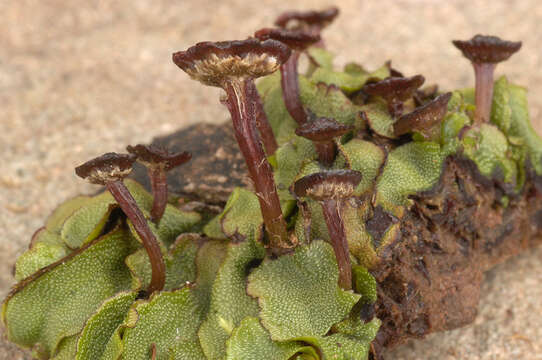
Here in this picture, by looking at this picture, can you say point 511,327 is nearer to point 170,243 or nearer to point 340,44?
point 170,243

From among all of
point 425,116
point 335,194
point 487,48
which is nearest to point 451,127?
point 425,116

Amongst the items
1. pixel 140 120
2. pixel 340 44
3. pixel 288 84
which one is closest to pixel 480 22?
pixel 340 44

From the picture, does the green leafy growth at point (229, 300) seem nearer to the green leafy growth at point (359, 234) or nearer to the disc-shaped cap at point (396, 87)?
the green leafy growth at point (359, 234)

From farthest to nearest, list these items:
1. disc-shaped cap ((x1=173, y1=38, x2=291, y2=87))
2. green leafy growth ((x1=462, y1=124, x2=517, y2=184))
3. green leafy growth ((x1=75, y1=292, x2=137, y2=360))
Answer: green leafy growth ((x1=462, y1=124, x2=517, y2=184)) → green leafy growth ((x1=75, y1=292, x2=137, y2=360)) → disc-shaped cap ((x1=173, y1=38, x2=291, y2=87))

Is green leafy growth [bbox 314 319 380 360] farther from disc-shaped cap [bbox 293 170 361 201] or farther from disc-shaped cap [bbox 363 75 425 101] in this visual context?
disc-shaped cap [bbox 363 75 425 101]

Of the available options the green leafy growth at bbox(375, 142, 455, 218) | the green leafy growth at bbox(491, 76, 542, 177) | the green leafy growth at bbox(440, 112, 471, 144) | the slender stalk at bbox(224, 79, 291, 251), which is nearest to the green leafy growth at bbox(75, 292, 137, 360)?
the slender stalk at bbox(224, 79, 291, 251)

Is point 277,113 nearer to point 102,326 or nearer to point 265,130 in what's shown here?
point 265,130
